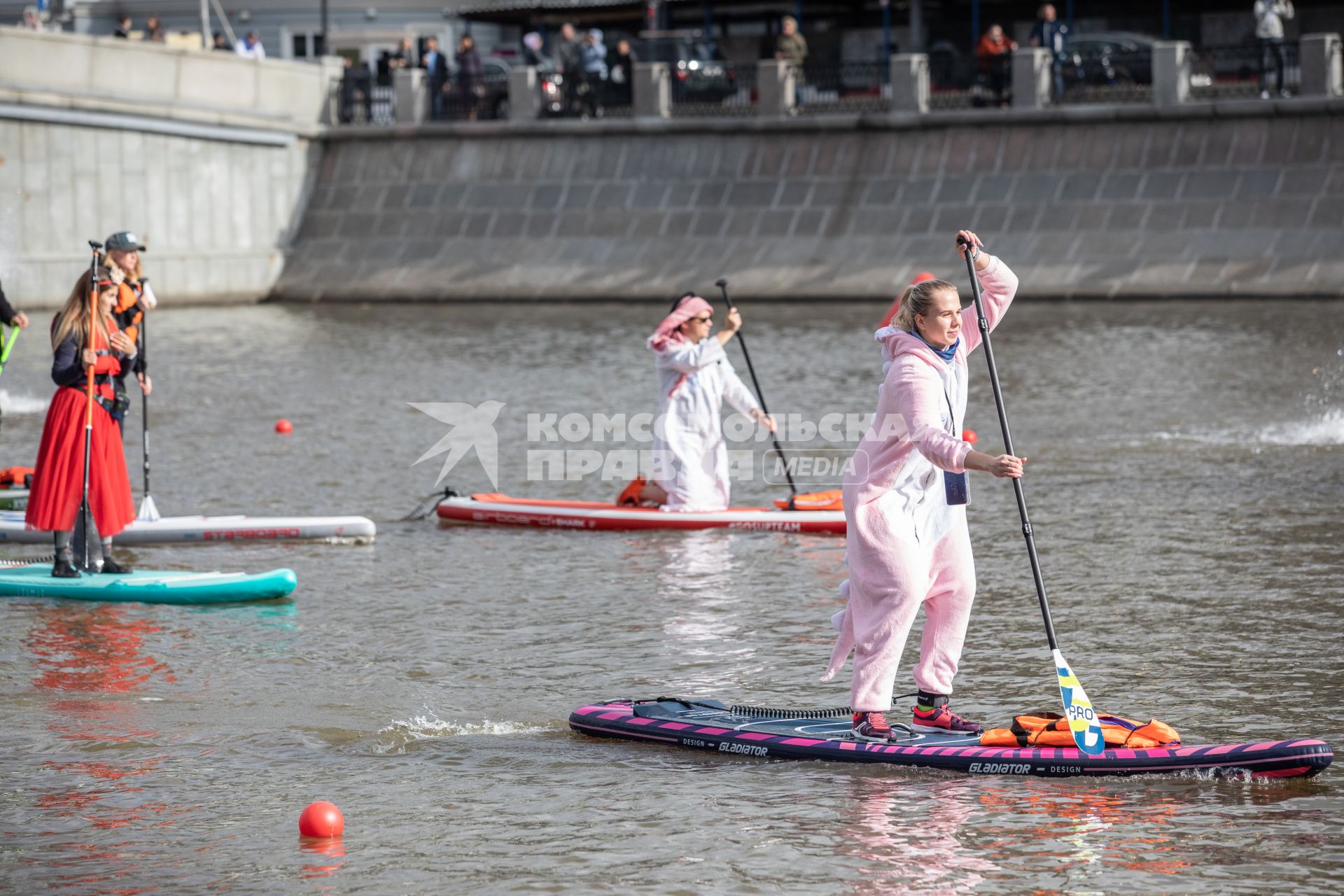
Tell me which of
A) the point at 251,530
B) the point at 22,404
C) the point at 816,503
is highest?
the point at 22,404

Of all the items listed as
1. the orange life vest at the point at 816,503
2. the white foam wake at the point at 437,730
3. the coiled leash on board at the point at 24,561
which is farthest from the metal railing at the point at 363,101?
the white foam wake at the point at 437,730

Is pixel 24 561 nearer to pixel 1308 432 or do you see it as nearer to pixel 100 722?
pixel 100 722

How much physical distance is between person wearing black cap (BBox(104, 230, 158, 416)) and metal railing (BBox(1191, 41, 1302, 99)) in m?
21.4

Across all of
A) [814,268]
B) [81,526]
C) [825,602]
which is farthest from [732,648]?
[814,268]

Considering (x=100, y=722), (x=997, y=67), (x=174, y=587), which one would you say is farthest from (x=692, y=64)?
(x=100, y=722)

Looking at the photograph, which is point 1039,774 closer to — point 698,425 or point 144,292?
point 698,425

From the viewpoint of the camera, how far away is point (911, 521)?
6.75 metres

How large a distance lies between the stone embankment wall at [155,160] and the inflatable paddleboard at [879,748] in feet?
82.3

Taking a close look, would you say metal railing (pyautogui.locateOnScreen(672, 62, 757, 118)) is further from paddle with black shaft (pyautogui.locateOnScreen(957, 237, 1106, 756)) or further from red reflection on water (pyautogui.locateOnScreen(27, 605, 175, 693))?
paddle with black shaft (pyautogui.locateOnScreen(957, 237, 1106, 756))

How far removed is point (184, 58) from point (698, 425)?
76.9 feet

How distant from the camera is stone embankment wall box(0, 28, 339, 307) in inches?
1213

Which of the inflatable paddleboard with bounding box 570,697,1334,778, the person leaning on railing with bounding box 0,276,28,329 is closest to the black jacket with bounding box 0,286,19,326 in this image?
the person leaning on railing with bounding box 0,276,28,329

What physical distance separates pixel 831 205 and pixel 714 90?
3.48m

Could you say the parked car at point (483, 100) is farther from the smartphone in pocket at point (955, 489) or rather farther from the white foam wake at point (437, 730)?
the smartphone in pocket at point (955, 489)
